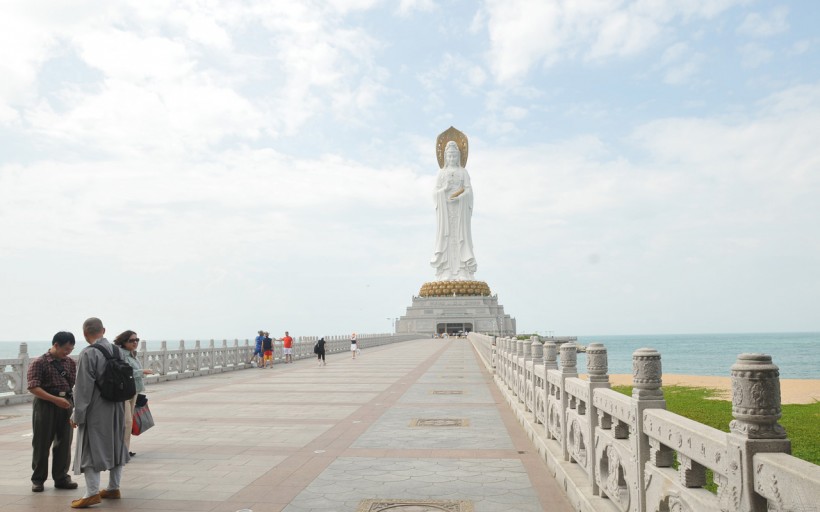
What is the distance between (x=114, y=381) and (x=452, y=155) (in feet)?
225

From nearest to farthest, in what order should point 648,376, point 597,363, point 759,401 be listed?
point 759,401
point 648,376
point 597,363

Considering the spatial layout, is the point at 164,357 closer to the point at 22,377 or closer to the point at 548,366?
the point at 22,377

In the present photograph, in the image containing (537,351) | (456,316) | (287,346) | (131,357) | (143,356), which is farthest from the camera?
(456,316)

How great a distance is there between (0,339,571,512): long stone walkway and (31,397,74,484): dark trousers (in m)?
0.20

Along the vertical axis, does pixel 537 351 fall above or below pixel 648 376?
below

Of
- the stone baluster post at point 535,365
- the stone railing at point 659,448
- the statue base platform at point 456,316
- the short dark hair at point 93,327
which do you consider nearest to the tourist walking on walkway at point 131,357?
the short dark hair at point 93,327

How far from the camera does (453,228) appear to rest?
242 ft

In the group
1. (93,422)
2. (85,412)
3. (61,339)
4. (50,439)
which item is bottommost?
(50,439)

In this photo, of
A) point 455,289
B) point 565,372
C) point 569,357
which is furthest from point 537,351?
point 455,289

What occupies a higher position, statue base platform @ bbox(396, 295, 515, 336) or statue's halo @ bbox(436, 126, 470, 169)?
statue's halo @ bbox(436, 126, 470, 169)

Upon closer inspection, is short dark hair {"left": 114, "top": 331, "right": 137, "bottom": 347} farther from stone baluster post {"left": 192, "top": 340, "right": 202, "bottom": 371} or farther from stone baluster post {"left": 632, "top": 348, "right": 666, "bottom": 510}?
stone baluster post {"left": 192, "top": 340, "right": 202, "bottom": 371}

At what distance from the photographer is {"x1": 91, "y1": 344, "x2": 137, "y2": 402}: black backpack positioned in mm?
6184

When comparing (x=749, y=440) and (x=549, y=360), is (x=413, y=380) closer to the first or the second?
(x=549, y=360)

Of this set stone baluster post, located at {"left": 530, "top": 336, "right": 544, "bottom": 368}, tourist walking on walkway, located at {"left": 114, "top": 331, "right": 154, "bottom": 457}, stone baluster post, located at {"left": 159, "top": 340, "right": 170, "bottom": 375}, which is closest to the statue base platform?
stone baluster post, located at {"left": 159, "top": 340, "right": 170, "bottom": 375}
